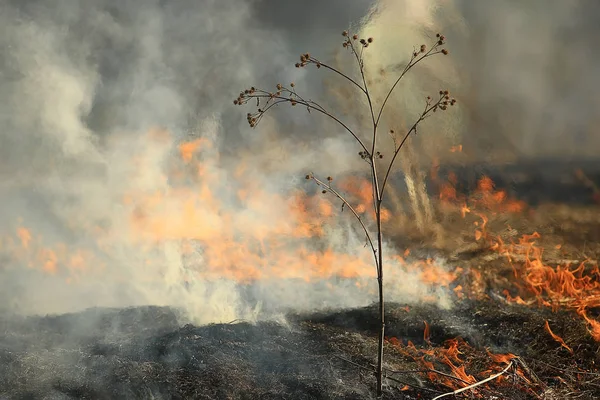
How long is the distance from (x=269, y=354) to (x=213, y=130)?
6.96ft

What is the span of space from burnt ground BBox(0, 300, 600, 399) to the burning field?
1.6 inches

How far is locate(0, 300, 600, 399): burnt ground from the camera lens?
3.59 m

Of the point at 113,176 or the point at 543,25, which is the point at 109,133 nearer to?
the point at 113,176

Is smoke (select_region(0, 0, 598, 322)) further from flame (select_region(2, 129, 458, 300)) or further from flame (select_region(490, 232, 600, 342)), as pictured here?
flame (select_region(490, 232, 600, 342))

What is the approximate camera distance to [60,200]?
475 cm

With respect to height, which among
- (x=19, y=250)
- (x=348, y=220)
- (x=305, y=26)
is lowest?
(x=19, y=250)

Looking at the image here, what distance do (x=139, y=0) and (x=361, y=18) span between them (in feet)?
6.52

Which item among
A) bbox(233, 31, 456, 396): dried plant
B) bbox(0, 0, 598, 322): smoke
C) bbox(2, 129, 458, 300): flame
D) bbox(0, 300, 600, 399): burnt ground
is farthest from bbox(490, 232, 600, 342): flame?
bbox(233, 31, 456, 396): dried plant

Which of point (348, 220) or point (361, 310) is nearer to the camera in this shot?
point (361, 310)

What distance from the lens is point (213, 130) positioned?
16.5ft

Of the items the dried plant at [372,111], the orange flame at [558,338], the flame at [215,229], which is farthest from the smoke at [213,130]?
the orange flame at [558,338]

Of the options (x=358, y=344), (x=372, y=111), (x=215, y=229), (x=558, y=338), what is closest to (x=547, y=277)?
(x=558, y=338)

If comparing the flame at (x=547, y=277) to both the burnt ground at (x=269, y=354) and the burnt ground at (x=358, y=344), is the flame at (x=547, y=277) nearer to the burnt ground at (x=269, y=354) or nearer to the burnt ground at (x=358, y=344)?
the burnt ground at (x=358, y=344)

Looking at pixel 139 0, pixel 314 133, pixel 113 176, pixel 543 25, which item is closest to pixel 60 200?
pixel 113 176
